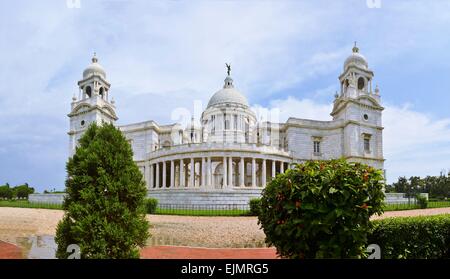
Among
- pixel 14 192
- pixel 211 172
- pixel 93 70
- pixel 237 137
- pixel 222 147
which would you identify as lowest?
pixel 14 192

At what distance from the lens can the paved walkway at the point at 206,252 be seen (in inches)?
485

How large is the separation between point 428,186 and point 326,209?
176 feet

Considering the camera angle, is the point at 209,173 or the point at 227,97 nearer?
the point at 209,173

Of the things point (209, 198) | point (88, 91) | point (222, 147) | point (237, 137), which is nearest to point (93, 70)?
point (88, 91)

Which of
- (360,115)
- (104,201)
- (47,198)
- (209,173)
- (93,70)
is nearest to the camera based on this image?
(104,201)

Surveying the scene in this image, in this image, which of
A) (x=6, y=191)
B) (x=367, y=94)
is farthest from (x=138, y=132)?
(x=367, y=94)

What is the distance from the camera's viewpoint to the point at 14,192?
6562 centimetres

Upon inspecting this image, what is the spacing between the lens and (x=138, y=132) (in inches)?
2431

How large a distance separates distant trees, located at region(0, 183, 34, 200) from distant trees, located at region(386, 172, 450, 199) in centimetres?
6509

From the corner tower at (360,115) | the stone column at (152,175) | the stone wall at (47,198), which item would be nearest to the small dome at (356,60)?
the corner tower at (360,115)

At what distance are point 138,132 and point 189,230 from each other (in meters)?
45.0

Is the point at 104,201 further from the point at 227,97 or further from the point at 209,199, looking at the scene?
the point at 227,97
